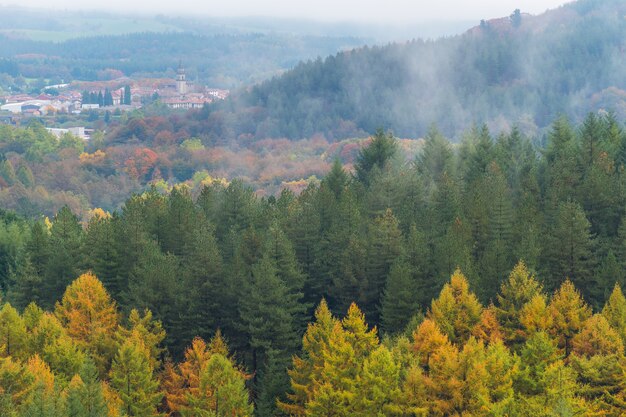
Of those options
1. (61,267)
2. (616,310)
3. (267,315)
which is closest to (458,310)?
(616,310)

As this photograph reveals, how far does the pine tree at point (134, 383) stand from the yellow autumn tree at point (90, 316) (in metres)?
4.86

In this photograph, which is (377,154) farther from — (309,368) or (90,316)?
(309,368)

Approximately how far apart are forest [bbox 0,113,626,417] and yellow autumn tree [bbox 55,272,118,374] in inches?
4.2

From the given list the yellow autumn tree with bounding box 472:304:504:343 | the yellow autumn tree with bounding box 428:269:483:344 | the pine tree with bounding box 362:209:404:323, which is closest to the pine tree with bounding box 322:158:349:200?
the pine tree with bounding box 362:209:404:323

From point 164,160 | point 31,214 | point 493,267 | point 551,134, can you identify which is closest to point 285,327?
point 493,267

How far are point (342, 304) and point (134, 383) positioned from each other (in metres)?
12.4

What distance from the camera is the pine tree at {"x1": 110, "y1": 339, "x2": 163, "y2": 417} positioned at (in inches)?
1748

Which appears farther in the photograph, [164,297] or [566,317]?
[164,297]

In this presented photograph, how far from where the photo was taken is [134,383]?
45.1 meters

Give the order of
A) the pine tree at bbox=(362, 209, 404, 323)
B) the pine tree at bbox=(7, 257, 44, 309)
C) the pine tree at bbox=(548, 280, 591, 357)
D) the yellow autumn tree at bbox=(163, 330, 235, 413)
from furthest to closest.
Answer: the pine tree at bbox=(7, 257, 44, 309) → the pine tree at bbox=(362, 209, 404, 323) → the yellow autumn tree at bbox=(163, 330, 235, 413) → the pine tree at bbox=(548, 280, 591, 357)

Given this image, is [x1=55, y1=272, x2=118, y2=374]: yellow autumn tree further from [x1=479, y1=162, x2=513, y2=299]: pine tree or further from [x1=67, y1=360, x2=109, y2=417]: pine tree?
[x1=479, y1=162, x2=513, y2=299]: pine tree

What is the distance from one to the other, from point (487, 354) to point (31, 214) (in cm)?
10907

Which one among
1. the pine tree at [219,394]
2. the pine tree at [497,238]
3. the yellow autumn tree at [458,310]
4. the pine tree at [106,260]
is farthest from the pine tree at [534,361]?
the pine tree at [106,260]

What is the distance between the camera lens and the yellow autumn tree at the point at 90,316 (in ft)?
166
